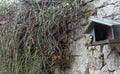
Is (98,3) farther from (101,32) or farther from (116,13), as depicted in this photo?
(101,32)

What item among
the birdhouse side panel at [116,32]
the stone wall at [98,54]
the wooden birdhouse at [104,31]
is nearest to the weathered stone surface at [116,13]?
the stone wall at [98,54]

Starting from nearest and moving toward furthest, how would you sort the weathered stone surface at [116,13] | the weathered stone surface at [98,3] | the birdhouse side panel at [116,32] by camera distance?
the birdhouse side panel at [116,32], the weathered stone surface at [116,13], the weathered stone surface at [98,3]

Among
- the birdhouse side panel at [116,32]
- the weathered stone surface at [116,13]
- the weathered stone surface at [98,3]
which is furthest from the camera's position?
the weathered stone surface at [98,3]

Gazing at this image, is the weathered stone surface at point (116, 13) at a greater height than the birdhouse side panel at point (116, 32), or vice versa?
the weathered stone surface at point (116, 13)

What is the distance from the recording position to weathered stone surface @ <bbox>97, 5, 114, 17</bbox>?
6.20ft

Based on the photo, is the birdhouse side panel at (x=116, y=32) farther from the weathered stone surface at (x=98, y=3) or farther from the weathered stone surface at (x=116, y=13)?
the weathered stone surface at (x=98, y=3)

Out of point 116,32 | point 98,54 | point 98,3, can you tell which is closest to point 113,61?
point 98,54

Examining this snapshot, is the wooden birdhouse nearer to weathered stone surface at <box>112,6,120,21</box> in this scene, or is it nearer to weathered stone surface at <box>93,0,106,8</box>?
weathered stone surface at <box>112,6,120,21</box>

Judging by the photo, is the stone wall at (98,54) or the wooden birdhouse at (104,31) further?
the stone wall at (98,54)

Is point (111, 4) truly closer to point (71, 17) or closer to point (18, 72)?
point (71, 17)

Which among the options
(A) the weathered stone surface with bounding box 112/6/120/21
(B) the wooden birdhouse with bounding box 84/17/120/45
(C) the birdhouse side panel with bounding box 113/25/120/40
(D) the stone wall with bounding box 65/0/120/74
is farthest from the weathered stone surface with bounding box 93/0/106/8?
(C) the birdhouse side panel with bounding box 113/25/120/40

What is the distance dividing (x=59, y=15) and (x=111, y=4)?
552 millimetres

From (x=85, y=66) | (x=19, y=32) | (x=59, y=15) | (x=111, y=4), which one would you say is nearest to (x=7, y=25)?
(x=19, y=32)

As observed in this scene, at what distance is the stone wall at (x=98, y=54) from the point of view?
183 centimetres
